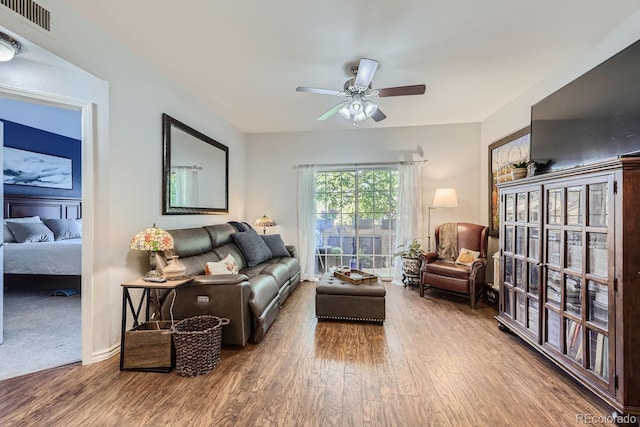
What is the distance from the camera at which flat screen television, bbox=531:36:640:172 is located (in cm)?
192

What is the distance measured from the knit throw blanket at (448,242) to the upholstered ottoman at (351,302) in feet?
5.78

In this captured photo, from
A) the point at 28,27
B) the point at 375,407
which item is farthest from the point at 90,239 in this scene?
the point at 375,407

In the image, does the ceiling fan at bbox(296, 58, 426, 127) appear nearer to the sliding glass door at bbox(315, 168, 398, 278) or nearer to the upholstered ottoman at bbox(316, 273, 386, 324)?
the sliding glass door at bbox(315, 168, 398, 278)

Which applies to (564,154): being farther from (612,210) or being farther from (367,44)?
(367,44)

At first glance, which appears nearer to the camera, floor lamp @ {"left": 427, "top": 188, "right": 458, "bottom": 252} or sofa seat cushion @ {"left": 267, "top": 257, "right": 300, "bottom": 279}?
sofa seat cushion @ {"left": 267, "top": 257, "right": 300, "bottom": 279}

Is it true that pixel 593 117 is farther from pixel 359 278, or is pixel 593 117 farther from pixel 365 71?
pixel 359 278

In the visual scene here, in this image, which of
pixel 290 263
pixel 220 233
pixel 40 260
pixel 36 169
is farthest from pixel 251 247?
pixel 36 169

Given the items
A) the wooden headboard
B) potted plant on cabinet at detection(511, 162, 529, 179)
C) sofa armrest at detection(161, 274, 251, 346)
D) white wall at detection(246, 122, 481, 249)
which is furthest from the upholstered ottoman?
the wooden headboard

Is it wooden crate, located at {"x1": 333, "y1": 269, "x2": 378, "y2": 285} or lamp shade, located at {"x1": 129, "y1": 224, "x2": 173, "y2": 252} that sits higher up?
lamp shade, located at {"x1": 129, "y1": 224, "x2": 173, "y2": 252}

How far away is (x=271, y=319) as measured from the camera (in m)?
2.82

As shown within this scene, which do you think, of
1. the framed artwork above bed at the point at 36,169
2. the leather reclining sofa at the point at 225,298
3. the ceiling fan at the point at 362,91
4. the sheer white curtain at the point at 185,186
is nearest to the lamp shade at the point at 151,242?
the leather reclining sofa at the point at 225,298

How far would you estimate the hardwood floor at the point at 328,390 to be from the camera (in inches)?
63.5

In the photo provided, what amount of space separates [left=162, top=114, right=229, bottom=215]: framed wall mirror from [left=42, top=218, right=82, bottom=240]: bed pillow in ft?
9.25

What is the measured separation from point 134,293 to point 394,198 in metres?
3.91
